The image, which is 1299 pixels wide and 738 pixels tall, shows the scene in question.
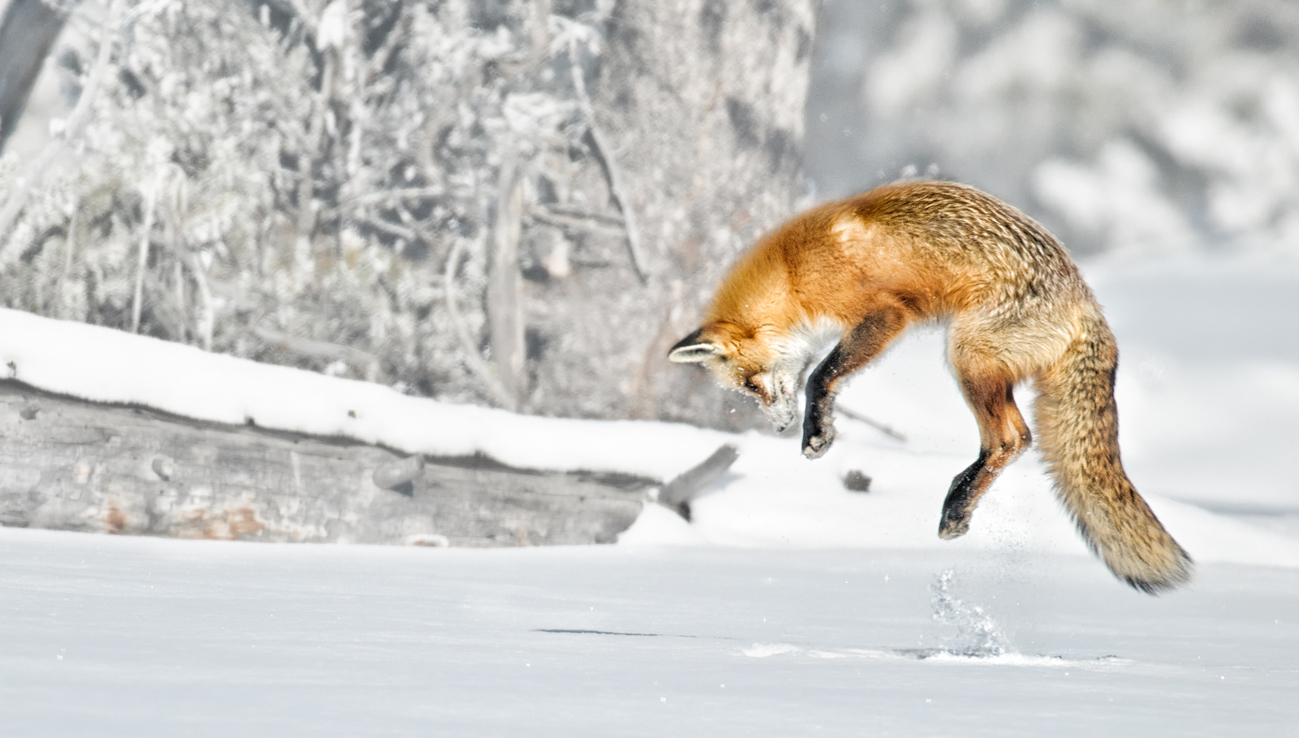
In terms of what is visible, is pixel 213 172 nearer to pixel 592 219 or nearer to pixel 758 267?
pixel 592 219

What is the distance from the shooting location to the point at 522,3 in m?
10.9

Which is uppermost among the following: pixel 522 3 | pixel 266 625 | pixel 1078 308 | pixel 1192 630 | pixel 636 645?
pixel 522 3

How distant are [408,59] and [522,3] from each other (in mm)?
1185

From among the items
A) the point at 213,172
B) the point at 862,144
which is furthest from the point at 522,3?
the point at 862,144

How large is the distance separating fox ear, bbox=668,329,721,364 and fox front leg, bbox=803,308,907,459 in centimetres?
35

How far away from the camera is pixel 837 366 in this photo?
329cm

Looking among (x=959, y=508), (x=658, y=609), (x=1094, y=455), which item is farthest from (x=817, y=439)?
(x=658, y=609)

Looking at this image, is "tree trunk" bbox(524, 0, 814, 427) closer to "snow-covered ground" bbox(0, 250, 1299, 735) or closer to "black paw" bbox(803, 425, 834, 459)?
"snow-covered ground" bbox(0, 250, 1299, 735)

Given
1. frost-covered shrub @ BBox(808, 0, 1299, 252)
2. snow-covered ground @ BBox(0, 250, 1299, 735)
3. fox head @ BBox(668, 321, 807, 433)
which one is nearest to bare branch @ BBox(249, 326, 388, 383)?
snow-covered ground @ BBox(0, 250, 1299, 735)

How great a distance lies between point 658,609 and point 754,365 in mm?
1613

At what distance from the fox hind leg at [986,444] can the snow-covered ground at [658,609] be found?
0.46 metres

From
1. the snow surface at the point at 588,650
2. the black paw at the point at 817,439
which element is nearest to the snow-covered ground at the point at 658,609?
the snow surface at the point at 588,650

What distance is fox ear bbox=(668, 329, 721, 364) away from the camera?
3.47 m

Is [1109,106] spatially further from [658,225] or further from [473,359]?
[473,359]
